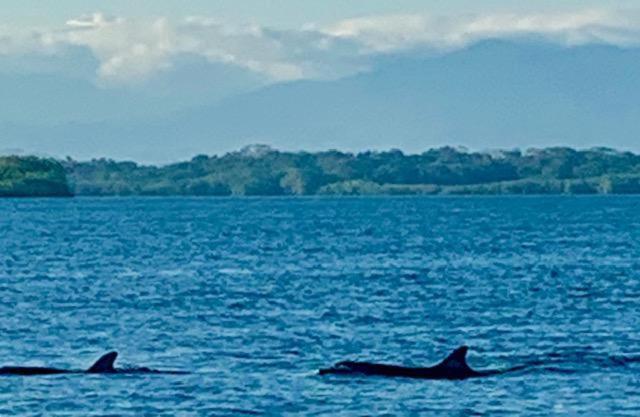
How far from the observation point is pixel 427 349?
164 feet

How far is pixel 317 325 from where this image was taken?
188ft

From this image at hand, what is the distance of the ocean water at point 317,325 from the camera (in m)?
39.4

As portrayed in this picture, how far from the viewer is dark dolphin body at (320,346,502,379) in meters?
42.1

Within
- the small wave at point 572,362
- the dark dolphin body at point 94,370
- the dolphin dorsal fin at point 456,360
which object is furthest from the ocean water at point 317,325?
the dolphin dorsal fin at point 456,360

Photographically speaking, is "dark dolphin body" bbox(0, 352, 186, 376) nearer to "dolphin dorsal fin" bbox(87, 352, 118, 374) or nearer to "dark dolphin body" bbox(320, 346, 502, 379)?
"dolphin dorsal fin" bbox(87, 352, 118, 374)

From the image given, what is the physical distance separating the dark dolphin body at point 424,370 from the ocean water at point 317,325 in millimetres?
491

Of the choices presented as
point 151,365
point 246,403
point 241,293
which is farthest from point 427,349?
point 241,293

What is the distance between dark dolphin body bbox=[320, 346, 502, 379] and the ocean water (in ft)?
1.61

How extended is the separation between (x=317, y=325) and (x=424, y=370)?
14.7 metres

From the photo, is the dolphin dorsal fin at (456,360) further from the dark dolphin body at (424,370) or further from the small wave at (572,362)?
the small wave at (572,362)

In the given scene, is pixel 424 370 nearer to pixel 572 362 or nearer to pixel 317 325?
pixel 572 362

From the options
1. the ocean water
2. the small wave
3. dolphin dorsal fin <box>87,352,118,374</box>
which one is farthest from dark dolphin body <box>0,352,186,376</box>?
the small wave

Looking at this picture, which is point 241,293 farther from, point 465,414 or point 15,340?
point 465,414

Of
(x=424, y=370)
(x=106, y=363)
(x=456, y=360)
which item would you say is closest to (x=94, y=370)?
(x=106, y=363)
